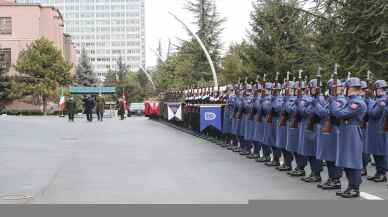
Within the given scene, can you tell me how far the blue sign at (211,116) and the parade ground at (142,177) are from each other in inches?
50.6

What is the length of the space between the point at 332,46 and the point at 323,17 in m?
1.01

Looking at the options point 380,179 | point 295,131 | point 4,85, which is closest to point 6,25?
point 4,85

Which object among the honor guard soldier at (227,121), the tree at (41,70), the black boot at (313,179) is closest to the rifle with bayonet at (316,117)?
the black boot at (313,179)

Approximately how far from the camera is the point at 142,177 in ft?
38.5

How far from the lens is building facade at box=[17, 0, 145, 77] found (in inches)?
7062

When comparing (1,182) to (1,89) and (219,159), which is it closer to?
(219,159)

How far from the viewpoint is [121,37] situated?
183 meters

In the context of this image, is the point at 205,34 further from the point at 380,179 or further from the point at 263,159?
the point at 380,179

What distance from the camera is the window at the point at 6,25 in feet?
242

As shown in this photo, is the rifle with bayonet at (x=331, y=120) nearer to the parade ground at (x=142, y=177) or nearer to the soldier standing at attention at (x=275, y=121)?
the parade ground at (x=142, y=177)

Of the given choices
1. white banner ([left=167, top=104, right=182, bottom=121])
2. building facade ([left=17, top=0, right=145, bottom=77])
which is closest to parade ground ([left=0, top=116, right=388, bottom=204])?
white banner ([left=167, top=104, right=182, bottom=121])

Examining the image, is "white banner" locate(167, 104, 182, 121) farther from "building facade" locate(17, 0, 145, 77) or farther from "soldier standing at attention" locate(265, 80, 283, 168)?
"building facade" locate(17, 0, 145, 77)

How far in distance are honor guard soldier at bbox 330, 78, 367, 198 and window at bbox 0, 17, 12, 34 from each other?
68.6 m

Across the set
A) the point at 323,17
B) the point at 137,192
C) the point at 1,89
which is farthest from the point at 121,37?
the point at 137,192
